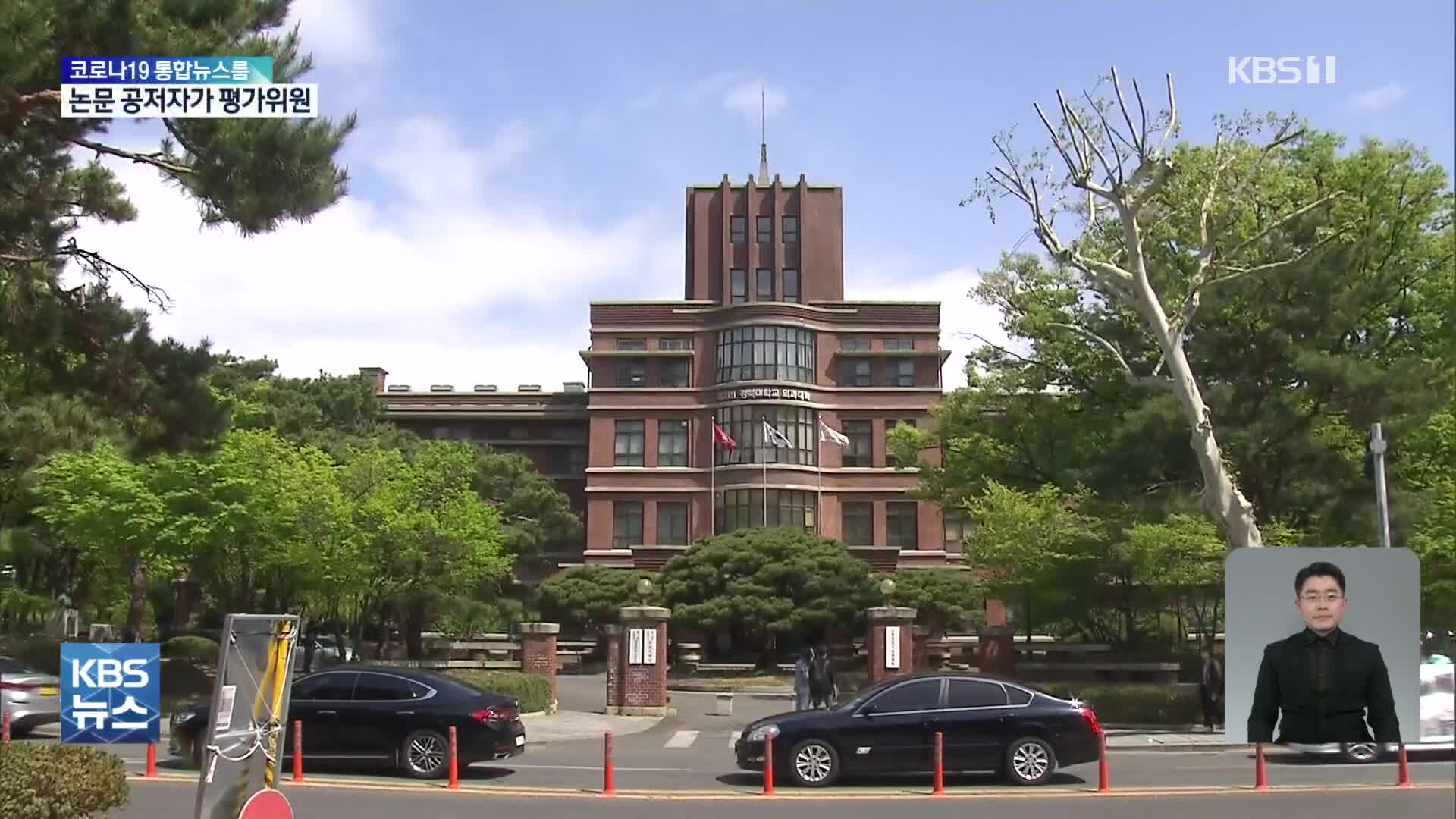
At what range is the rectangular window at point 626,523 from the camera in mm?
59875

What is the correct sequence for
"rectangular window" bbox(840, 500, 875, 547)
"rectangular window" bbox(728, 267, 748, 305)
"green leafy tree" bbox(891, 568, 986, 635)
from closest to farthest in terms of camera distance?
"green leafy tree" bbox(891, 568, 986, 635), "rectangular window" bbox(840, 500, 875, 547), "rectangular window" bbox(728, 267, 748, 305)

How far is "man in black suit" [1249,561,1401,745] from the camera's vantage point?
17.0 ft

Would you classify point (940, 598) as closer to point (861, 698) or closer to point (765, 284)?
point (765, 284)

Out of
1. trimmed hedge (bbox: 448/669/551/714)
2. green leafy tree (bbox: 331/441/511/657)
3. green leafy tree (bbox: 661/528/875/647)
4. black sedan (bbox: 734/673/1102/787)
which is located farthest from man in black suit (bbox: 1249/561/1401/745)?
green leafy tree (bbox: 661/528/875/647)

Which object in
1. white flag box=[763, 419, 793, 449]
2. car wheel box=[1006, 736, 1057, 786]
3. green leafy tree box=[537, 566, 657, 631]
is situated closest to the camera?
car wheel box=[1006, 736, 1057, 786]

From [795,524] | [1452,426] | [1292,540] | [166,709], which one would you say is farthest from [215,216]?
[795,524]

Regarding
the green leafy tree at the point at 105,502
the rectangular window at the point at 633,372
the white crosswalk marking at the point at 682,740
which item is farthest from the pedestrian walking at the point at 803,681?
the rectangular window at the point at 633,372

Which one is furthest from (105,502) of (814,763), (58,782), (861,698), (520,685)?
(58,782)

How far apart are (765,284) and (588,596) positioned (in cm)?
1885

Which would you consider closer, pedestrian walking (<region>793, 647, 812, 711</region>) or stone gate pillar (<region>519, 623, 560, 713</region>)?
pedestrian walking (<region>793, 647, 812, 711</region>)

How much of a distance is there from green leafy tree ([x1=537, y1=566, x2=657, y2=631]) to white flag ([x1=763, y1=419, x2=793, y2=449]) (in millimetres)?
8323

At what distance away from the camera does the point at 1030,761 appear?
15.5m
